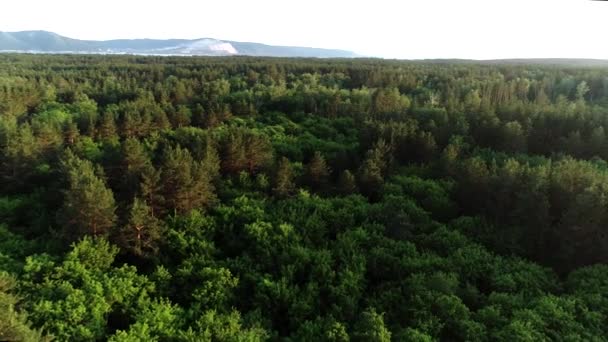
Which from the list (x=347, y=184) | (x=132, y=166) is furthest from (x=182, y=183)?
(x=347, y=184)

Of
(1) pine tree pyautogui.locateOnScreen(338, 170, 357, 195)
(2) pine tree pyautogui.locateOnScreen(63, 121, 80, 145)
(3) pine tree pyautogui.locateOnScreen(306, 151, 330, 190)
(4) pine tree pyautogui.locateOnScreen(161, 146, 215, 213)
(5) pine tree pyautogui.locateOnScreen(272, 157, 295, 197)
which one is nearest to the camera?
(4) pine tree pyautogui.locateOnScreen(161, 146, 215, 213)

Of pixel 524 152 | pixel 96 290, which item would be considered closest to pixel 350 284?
pixel 96 290

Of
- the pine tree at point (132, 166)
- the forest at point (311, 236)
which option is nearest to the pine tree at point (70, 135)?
the forest at point (311, 236)

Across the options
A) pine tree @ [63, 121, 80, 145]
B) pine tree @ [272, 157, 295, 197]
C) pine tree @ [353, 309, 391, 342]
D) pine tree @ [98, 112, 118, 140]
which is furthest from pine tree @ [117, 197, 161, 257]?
pine tree @ [98, 112, 118, 140]

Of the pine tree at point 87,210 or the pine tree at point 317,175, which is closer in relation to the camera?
the pine tree at point 87,210

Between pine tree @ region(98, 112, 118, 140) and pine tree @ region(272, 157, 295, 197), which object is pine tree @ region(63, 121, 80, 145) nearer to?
pine tree @ region(98, 112, 118, 140)

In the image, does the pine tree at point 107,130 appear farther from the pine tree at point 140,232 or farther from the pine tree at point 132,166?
the pine tree at point 140,232

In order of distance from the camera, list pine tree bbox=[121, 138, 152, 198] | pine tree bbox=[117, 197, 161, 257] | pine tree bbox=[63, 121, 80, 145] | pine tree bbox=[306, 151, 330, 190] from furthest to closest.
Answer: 1. pine tree bbox=[63, 121, 80, 145]
2. pine tree bbox=[306, 151, 330, 190]
3. pine tree bbox=[121, 138, 152, 198]
4. pine tree bbox=[117, 197, 161, 257]

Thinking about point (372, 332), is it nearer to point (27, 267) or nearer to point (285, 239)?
point (285, 239)

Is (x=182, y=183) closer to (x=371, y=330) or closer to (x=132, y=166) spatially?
(x=132, y=166)
